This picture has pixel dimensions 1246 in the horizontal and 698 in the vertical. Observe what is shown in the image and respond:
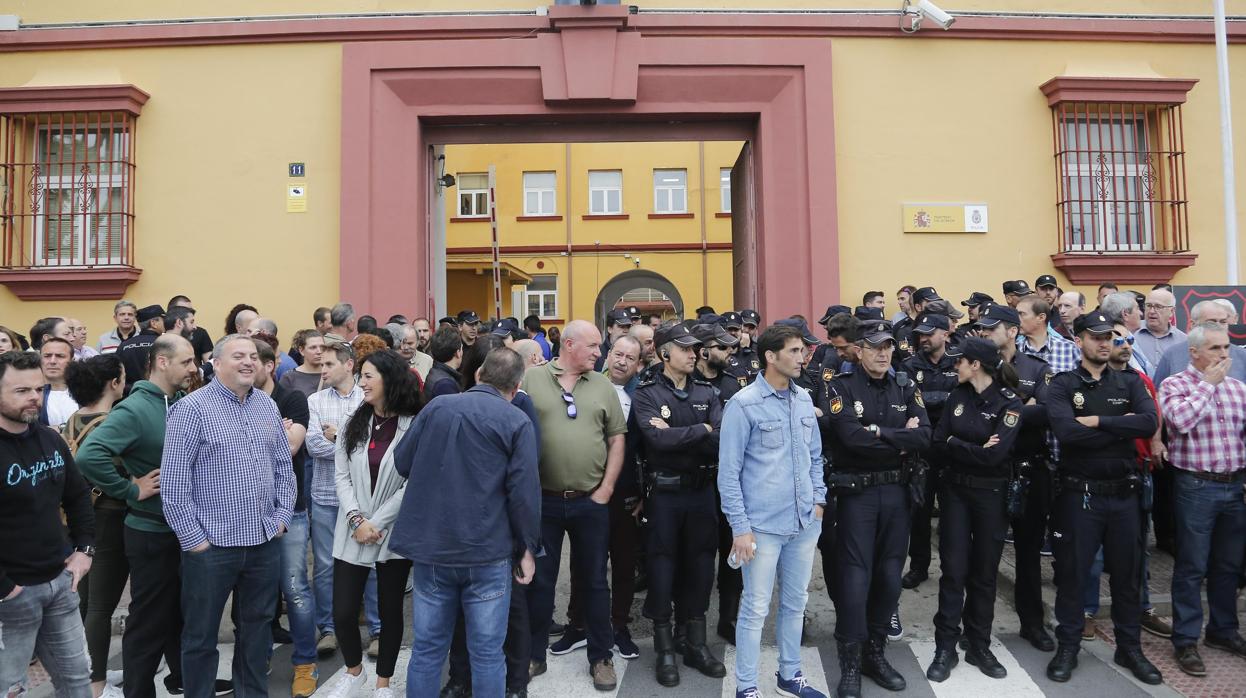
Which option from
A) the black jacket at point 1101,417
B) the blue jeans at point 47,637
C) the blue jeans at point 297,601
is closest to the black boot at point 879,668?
the black jacket at point 1101,417

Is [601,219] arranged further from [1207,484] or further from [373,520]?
[373,520]

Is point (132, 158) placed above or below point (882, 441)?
above

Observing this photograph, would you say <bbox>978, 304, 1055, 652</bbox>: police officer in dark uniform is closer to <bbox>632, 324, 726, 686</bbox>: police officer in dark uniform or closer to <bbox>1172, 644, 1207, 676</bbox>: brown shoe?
<bbox>1172, 644, 1207, 676</bbox>: brown shoe

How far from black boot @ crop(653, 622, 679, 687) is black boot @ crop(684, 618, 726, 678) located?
111mm

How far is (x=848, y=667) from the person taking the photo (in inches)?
189

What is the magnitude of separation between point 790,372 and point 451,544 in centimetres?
206

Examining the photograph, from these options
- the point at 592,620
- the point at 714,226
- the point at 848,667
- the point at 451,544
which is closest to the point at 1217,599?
the point at 848,667

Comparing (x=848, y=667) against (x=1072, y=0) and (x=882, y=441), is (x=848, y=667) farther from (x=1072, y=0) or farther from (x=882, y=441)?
(x=1072, y=0)

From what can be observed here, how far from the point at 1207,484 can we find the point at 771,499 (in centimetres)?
298

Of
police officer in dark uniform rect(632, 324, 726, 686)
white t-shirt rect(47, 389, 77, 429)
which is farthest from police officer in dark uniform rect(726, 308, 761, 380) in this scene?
white t-shirt rect(47, 389, 77, 429)

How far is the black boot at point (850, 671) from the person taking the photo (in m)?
4.72

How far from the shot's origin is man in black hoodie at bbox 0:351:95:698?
11.8ft

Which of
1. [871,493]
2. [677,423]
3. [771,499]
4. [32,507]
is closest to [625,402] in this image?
[677,423]

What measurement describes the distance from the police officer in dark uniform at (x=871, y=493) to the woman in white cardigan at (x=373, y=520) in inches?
101
